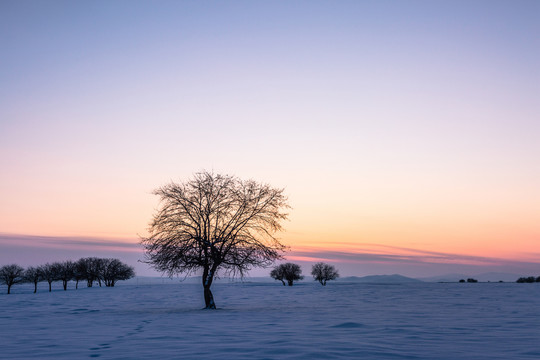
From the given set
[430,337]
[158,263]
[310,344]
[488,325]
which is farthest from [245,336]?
[158,263]

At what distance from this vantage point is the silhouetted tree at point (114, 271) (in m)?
138

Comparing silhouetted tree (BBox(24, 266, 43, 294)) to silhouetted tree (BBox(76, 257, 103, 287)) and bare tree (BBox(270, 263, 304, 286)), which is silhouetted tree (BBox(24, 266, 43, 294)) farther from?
bare tree (BBox(270, 263, 304, 286))

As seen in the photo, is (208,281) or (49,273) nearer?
(208,281)

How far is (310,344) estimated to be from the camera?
11.8m

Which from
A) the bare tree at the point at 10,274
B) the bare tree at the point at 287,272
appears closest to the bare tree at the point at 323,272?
the bare tree at the point at 287,272

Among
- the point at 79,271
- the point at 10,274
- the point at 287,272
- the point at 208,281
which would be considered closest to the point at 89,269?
the point at 79,271

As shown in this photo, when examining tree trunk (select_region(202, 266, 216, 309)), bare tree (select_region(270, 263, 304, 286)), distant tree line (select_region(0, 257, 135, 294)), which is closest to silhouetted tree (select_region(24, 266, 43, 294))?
distant tree line (select_region(0, 257, 135, 294))

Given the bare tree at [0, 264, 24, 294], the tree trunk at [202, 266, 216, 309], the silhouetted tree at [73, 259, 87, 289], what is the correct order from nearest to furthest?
the tree trunk at [202, 266, 216, 309] → the bare tree at [0, 264, 24, 294] → the silhouetted tree at [73, 259, 87, 289]

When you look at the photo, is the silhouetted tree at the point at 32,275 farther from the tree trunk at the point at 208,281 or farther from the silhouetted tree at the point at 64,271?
the tree trunk at the point at 208,281

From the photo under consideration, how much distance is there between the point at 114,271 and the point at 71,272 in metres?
13.1

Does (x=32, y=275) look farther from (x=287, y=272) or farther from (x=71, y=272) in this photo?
(x=287, y=272)

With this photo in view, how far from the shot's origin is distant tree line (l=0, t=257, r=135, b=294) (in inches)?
4744

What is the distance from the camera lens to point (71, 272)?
132 meters

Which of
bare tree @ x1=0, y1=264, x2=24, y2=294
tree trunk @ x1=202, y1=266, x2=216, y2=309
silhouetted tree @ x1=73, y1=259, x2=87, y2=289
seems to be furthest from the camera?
silhouetted tree @ x1=73, y1=259, x2=87, y2=289
